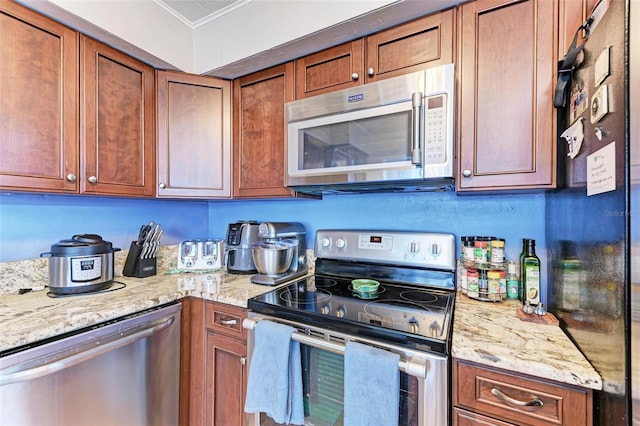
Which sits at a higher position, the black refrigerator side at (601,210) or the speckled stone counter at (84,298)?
the black refrigerator side at (601,210)

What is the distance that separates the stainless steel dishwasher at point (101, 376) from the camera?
0.90m

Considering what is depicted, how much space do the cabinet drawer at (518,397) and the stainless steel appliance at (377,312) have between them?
62mm

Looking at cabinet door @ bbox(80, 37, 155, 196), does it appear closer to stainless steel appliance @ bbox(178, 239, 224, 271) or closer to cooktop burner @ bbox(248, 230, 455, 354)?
stainless steel appliance @ bbox(178, 239, 224, 271)

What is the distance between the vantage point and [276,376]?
1.07 metres

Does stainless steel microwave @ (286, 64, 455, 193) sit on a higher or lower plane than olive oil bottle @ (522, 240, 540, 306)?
higher

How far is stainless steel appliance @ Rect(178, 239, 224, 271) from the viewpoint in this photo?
5.94 ft

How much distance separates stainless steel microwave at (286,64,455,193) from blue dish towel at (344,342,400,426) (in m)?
0.70

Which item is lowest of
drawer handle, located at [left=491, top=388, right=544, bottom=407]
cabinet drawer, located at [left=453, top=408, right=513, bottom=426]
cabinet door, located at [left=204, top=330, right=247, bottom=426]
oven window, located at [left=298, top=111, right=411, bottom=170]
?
cabinet door, located at [left=204, top=330, right=247, bottom=426]

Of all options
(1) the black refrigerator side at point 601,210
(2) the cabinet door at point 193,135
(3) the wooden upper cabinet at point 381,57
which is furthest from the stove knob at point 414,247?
(2) the cabinet door at point 193,135

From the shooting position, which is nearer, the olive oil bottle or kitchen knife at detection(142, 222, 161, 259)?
the olive oil bottle

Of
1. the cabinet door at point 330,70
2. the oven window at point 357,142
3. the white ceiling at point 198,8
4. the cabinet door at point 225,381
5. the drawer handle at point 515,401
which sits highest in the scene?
the white ceiling at point 198,8

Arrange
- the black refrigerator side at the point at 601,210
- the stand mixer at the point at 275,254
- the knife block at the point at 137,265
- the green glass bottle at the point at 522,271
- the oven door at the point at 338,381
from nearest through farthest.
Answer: the black refrigerator side at the point at 601,210 → the oven door at the point at 338,381 → the green glass bottle at the point at 522,271 → the stand mixer at the point at 275,254 → the knife block at the point at 137,265

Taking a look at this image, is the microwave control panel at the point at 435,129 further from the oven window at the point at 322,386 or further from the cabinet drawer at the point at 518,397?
the oven window at the point at 322,386

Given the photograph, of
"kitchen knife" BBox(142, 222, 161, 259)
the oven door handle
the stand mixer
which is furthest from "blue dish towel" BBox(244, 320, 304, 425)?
"kitchen knife" BBox(142, 222, 161, 259)
